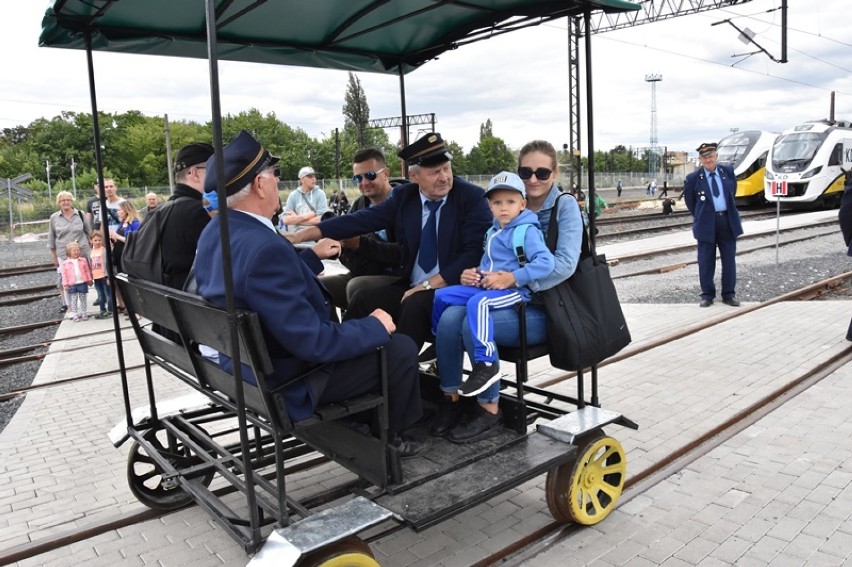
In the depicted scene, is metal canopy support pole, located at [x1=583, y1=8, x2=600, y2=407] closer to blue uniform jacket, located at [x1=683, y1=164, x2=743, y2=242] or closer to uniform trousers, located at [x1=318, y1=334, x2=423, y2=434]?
uniform trousers, located at [x1=318, y1=334, x2=423, y2=434]

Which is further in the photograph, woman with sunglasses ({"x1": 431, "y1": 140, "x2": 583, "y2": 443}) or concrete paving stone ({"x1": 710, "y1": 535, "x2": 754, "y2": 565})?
woman with sunglasses ({"x1": 431, "y1": 140, "x2": 583, "y2": 443})

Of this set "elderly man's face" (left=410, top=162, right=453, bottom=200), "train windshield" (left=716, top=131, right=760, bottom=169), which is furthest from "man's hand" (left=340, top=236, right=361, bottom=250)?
"train windshield" (left=716, top=131, right=760, bottom=169)

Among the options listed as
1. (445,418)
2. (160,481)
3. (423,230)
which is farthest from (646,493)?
(160,481)

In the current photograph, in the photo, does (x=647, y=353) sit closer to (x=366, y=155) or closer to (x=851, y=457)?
(x=851, y=457)

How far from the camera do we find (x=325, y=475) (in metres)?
4.29

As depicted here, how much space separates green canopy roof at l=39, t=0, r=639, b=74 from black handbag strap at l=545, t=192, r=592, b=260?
1.16m

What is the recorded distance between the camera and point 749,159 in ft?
86.6

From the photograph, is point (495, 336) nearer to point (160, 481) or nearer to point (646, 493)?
point (646, 493)

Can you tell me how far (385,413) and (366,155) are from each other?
303 centimetres

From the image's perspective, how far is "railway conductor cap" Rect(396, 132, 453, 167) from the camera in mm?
4008

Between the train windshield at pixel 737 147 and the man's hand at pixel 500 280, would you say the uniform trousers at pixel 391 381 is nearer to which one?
the man's hand at pixel 500 280

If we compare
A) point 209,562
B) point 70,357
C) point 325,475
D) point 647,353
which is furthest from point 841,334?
point 70,357

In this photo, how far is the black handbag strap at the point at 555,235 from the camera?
11.8 feet

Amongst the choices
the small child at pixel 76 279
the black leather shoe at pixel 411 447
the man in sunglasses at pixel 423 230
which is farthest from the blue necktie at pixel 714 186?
the small child at pixel 76 279
